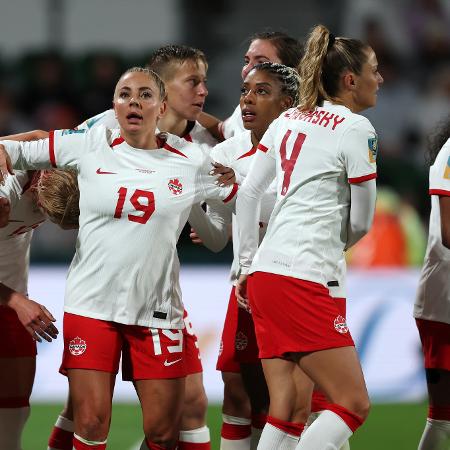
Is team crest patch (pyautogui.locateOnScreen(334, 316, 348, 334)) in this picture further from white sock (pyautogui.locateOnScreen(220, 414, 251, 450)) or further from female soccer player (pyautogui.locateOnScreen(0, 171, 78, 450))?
female soccer player (pyautogui.locateOnScreen(0, 171, 78, 450))

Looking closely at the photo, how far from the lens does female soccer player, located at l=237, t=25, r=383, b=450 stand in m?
3.51

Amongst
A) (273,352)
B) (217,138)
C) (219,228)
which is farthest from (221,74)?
(273,352)

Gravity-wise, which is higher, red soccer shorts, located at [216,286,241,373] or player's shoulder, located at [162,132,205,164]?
player's shoulder, located at [162,132,205,164]

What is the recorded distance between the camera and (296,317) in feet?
11.7

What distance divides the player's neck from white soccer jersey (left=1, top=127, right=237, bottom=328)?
2.55 feet

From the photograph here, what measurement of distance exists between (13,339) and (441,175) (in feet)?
5.93

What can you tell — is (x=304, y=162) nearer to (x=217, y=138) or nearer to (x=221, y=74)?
(x=217, y=138)

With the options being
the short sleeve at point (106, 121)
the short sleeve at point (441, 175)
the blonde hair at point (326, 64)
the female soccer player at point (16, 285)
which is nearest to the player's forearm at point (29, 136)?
the female soccer player at point (16, 285)

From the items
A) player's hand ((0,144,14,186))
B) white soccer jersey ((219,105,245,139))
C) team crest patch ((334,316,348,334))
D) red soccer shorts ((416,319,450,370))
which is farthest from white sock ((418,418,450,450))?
player's hand ((0,144,14,186))

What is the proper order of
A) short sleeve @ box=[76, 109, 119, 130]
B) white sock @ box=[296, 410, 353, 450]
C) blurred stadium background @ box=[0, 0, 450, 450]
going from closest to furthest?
1. white sock @ box=[296, 410, 353, 450]
2. short sleeve @ box=[76, 109, 119, 130]
3. blurred stadium background @ box=[0, 0, 450, 450]

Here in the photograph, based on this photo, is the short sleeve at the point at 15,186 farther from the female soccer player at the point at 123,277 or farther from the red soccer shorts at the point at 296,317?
the red soccer shorts at the point at 296,317

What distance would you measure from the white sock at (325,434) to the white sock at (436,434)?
91 cm

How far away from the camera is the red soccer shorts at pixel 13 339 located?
4.18 meters

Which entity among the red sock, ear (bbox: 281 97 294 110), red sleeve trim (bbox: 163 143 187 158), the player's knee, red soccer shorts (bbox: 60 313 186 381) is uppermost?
ear (bbox: 281 97 294 110)
